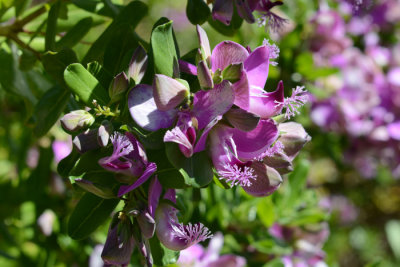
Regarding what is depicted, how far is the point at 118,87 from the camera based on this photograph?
693 millimetres

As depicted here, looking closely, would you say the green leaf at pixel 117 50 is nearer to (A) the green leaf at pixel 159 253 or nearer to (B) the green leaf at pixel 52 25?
(B) the green leaf at pixel 52 25

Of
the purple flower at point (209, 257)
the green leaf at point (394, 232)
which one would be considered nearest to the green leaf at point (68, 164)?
the purple flower at point (209, 257)

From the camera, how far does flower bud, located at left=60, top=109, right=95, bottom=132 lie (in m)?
0.66

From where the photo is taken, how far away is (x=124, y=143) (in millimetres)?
642

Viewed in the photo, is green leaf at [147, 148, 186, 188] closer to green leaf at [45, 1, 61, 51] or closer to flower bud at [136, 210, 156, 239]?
flower bud at [136, 210, 156, 239]

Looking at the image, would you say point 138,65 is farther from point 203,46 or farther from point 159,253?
point 159,253

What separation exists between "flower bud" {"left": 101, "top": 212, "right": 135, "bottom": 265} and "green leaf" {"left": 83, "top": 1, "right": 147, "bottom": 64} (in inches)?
12.1

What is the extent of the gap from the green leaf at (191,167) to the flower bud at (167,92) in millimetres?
52

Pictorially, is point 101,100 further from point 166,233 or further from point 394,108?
point 394,108

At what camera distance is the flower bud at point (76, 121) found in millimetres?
665

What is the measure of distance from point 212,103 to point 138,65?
0.44 feet

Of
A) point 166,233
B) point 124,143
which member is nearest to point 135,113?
point 124,143

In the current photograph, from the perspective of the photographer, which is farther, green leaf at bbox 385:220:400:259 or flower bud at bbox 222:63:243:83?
green leaf at bbox 385:220:400:259

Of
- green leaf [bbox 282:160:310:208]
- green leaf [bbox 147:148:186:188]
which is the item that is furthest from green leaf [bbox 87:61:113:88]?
green leaf [bbox 282:160:310:208]
